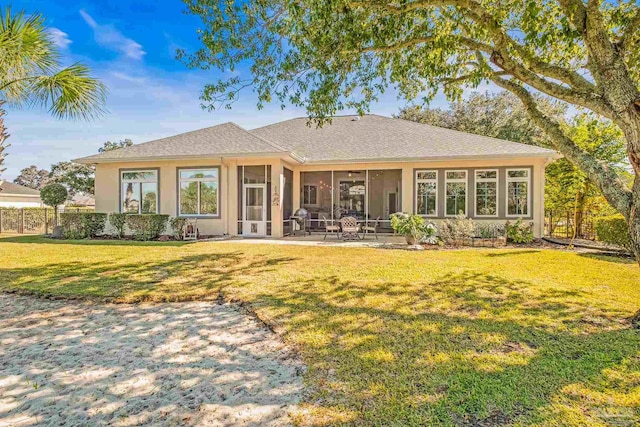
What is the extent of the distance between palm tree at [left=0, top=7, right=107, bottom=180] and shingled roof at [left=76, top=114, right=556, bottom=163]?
649cm

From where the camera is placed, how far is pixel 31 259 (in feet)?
27.8

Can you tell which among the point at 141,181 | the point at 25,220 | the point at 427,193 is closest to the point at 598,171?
the point at 427,193

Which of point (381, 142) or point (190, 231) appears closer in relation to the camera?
point (190, 231)

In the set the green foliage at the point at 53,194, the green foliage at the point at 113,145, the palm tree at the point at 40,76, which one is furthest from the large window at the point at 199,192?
the green foliage at the point at 113,145

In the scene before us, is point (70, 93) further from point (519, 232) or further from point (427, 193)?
point (519, 232)

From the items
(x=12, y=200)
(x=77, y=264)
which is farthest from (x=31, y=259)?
(x=12, y=200)

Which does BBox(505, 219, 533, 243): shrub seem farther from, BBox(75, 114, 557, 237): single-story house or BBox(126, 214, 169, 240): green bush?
BBox(126, 214, 169, 240): green bush

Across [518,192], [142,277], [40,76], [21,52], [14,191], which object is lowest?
[142,277]

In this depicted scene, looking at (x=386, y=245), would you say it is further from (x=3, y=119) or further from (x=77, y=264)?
(x=3, y=119)

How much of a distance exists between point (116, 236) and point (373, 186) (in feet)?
40.3

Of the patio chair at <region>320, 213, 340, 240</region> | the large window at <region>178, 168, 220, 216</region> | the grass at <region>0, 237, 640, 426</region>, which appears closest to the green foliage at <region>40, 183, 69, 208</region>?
the large window at <region>178, 168, 220, 216</region>

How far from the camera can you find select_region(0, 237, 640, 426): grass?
253cm

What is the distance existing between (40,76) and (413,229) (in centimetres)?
995

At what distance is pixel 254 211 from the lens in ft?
45.5
